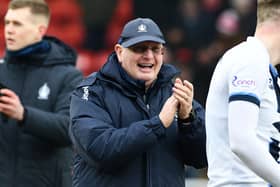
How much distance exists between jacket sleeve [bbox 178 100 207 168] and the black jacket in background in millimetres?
1376

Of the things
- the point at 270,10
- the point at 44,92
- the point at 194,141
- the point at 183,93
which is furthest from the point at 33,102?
the point at 270,10

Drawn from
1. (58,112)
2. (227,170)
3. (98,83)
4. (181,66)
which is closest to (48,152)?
(58,112)

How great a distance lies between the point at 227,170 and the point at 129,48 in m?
1.04

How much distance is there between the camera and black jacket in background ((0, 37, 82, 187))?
7.02 m

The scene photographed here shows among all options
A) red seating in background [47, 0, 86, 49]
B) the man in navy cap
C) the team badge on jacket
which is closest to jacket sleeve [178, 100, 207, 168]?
the man in navy cap

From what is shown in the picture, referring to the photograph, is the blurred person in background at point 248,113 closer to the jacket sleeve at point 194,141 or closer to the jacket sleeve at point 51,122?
the jacket sleeve at point 194,141

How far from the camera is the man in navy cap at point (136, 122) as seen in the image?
18.3 feet

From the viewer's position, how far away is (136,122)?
5.67 meters

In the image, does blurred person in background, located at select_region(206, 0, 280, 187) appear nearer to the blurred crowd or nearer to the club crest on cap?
the club crest on cap

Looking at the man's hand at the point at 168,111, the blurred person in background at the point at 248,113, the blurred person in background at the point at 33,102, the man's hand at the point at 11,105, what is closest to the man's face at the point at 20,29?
the blurred person in background at the point at 33,102

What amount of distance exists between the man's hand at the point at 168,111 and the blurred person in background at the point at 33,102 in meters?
1.52

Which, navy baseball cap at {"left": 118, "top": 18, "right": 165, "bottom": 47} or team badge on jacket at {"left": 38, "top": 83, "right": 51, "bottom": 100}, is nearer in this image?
navy baseball cap at {"left": 118, "top": 18, "right": 165, "bottom": 47}

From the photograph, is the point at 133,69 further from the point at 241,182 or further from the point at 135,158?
the point at 241,182

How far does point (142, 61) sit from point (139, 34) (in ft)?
0.49
